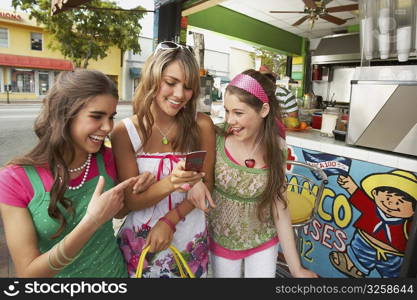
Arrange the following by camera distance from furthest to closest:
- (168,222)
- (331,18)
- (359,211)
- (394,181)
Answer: (331,18) < (359,211) < (394,181) < (168,222)

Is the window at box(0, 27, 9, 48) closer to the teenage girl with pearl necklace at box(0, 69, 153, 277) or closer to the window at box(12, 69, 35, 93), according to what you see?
the window at box(12, 69, 35, 93)

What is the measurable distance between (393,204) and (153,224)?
1965 millimetres

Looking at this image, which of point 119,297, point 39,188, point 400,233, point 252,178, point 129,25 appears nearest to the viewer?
point 39,188

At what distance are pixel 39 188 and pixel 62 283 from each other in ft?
1.24

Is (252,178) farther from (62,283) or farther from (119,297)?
(62,283)

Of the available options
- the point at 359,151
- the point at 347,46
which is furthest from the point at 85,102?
the point at 347,46

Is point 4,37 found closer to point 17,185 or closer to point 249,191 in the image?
point 17,185

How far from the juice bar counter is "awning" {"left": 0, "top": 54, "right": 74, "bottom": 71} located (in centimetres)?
1595

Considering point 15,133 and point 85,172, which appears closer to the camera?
point 85,172

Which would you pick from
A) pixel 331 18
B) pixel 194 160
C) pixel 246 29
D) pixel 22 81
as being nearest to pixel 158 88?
pixel 194 160

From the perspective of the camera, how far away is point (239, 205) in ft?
4.91

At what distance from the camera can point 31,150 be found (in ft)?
3.53

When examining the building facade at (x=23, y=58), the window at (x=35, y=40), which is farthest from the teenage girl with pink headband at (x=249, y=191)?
the window at (x=35, y=40)

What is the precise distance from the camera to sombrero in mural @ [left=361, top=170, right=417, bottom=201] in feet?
7.22
